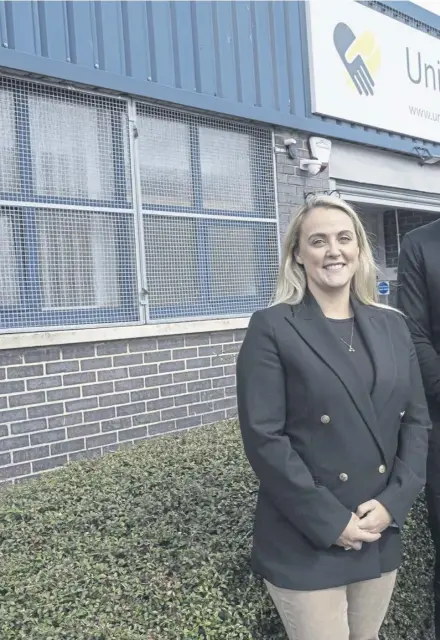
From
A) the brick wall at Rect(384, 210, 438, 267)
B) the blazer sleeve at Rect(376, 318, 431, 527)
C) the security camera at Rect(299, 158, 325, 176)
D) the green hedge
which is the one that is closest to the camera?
the blazer sleeve at Rect(376, 318, 431, 527)

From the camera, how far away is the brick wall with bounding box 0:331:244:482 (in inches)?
209

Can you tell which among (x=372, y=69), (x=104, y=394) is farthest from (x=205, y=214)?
(x=372, y=69)

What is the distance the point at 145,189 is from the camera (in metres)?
6.16

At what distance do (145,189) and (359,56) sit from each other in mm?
3766

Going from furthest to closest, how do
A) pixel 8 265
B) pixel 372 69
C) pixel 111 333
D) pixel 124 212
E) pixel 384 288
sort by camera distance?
pixel 384 288 < pixel 372 69 < pixel 124 212 < pixel 111 333 < pixel 8 265

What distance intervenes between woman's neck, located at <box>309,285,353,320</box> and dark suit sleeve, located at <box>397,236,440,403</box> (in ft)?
2.18

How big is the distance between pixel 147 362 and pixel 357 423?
4.19 metres

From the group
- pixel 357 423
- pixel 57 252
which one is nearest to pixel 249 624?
pixel 357 423

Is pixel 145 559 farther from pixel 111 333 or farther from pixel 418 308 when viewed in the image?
pixel 111 333

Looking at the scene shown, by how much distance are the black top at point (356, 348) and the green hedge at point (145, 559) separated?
944 millimetres

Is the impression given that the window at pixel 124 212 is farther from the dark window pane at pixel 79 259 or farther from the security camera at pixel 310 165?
the security camera at pixel 310 165

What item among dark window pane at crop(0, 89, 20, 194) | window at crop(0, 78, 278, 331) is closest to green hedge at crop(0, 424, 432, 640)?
window at crop(0, 78, 278, 331)

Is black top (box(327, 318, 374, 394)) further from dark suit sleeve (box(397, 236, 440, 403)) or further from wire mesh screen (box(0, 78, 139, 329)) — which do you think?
wire mesh screen (box(0, 78, 139, 329))

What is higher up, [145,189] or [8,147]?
[8,147]
